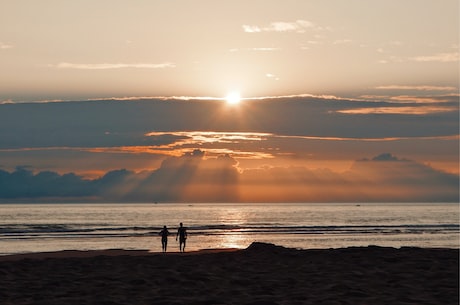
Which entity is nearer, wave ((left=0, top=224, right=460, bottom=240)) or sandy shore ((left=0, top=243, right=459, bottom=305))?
sandy shore ((left=0, top=243, right=459, bottom=305))

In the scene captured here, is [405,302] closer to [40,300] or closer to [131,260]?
[40,300]

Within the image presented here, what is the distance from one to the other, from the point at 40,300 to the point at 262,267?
922 centimetres

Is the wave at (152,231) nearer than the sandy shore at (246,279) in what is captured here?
No

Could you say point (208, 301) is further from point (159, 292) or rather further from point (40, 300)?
point (40, 300)

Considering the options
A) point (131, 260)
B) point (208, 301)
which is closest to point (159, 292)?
point (208, 301)

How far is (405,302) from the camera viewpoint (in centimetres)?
1541

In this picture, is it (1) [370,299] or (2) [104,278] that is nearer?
(1) [370,299]

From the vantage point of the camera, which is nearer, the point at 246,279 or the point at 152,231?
the point at 246,279

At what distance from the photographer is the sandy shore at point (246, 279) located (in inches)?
642

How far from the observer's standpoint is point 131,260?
1018 inches

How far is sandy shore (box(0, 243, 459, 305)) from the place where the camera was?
53.5 feet

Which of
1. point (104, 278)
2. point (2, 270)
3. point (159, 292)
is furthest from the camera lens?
point (2, 270)

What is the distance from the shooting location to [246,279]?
19.8 m

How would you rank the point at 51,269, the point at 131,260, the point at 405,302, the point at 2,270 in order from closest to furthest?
1. the point at 405,302
2. the point at 2,270
3. the point at 51,269
4. the point at 131,260
